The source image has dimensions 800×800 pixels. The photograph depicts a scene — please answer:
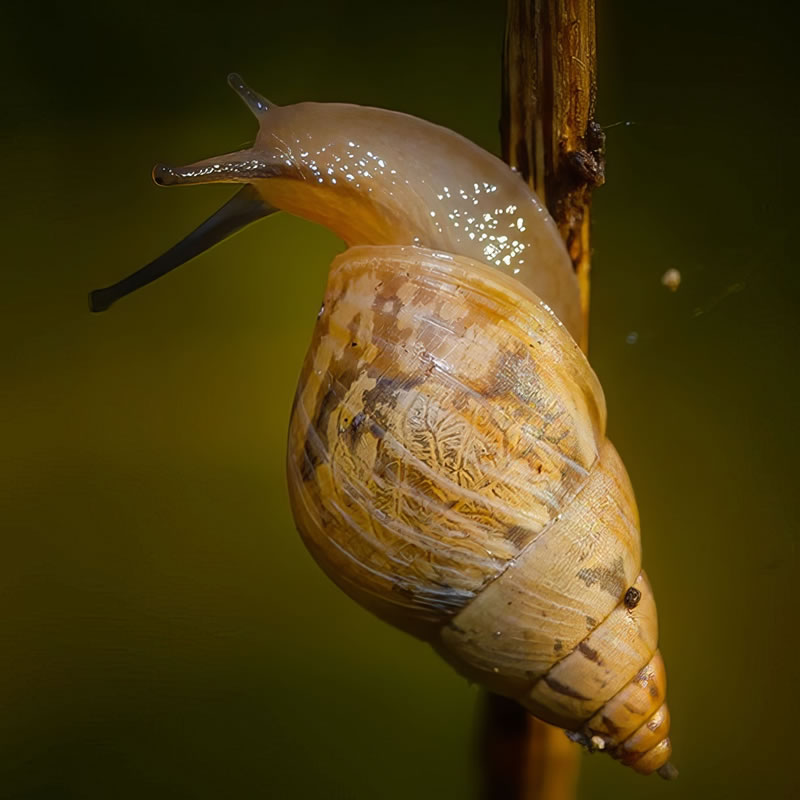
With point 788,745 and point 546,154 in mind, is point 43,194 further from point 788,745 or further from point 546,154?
point 788,745

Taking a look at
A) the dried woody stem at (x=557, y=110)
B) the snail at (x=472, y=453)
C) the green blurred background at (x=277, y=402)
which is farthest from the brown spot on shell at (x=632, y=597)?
the green blurred background at (x=277, y=402)

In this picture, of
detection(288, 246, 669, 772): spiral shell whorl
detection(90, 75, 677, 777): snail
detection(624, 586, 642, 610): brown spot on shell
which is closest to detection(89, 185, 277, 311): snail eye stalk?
detection(90, 75, 677, 777): snail

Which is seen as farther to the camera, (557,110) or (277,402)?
(277,402)

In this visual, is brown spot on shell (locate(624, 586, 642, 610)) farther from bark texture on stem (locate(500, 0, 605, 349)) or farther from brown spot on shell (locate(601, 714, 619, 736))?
bark texture on stem (locate(500, 0, 605, 349))

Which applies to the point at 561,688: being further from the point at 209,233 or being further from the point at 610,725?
the point at 209,233

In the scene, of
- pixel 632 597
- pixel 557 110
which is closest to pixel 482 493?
pixel 632 597

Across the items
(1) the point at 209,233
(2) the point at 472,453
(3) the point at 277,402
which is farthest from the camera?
(3) the point at 277,402
